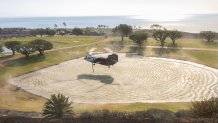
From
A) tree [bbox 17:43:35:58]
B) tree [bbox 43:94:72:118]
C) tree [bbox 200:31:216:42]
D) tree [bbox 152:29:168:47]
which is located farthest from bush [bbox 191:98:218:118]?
tree [bbox 200:31:216:42]

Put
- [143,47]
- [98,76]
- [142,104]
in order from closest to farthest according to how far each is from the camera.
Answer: [142,104]
[98,76]
[143,47]

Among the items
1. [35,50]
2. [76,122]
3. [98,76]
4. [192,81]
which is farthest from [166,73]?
[76,122]

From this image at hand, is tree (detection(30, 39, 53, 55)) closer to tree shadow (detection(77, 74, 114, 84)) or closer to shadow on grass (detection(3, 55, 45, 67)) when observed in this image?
shadow on grass (detection(3, 55, 45, 67))

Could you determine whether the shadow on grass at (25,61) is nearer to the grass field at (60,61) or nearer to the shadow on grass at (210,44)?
the grass field at (60,61)

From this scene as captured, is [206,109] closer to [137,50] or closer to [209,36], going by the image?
[137,50]

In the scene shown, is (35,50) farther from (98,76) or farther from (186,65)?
Result: (186,65)

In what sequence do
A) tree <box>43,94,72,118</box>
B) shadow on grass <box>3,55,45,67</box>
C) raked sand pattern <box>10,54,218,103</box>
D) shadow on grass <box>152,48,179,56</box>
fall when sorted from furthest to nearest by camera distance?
shadow on grass <box>152,48,179,56</box> → shadow on grass <box>3,55,45,67</box> → raked sand pattern <box>10,54,218,103</box> → tree <box>43,94,72,118</box>
